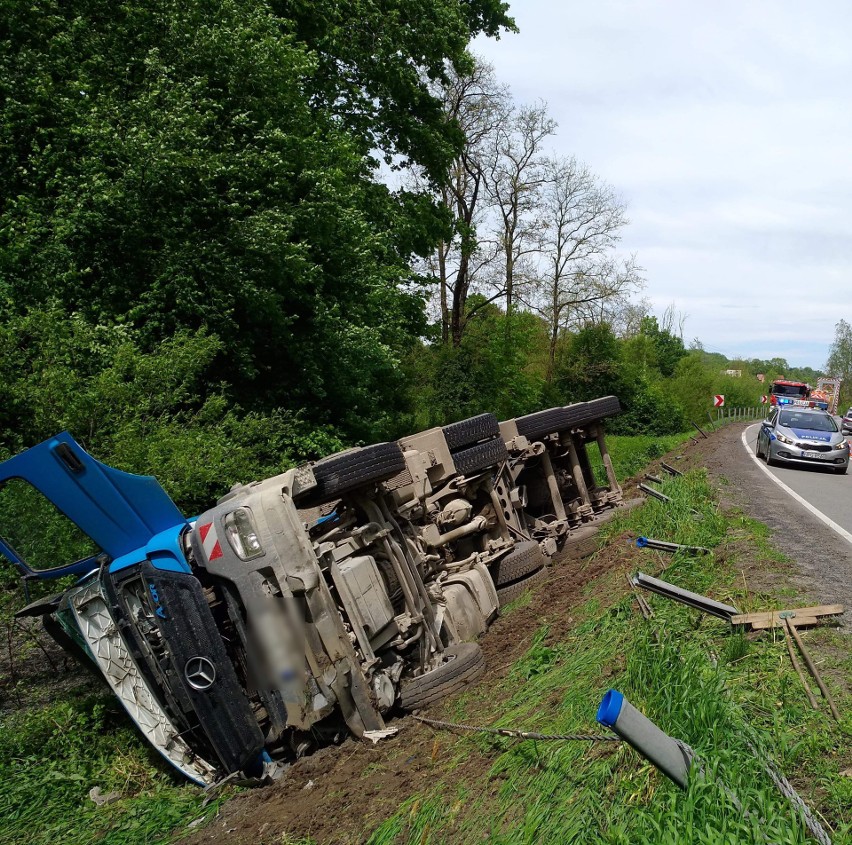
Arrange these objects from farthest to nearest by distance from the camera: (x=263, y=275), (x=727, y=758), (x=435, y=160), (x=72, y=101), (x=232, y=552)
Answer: (x=435, y=160) → (x=263, y=275) → (x=72, y=101) → (x=232, y=552) → (x=727, y=758)

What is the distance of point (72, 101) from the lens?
11.0 metres

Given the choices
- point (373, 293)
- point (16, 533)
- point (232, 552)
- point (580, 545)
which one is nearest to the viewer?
point (232, 552)

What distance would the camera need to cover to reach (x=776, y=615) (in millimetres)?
4277

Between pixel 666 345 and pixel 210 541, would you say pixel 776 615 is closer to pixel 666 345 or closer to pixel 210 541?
pixel 210 541

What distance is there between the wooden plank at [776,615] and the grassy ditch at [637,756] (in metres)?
0.10

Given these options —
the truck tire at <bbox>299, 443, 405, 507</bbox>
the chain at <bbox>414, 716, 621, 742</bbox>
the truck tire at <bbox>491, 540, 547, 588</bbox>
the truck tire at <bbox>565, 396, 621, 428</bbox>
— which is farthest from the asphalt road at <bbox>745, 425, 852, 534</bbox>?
the chain at <bbox>414, 716, 621, 742</bbox>

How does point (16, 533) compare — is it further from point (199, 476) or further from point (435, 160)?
point (435, 160)

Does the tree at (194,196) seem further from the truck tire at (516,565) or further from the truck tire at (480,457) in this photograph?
the truck tire at (516,565)

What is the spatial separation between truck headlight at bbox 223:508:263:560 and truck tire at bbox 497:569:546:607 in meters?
3.35

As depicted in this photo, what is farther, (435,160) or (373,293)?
(435,160)

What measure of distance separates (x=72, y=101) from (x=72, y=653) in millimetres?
8760

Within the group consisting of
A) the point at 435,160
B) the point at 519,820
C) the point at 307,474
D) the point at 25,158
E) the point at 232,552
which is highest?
the point at 435,160

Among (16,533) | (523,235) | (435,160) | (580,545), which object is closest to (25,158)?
(16,533)

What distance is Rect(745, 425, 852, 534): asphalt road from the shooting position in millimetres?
9312
